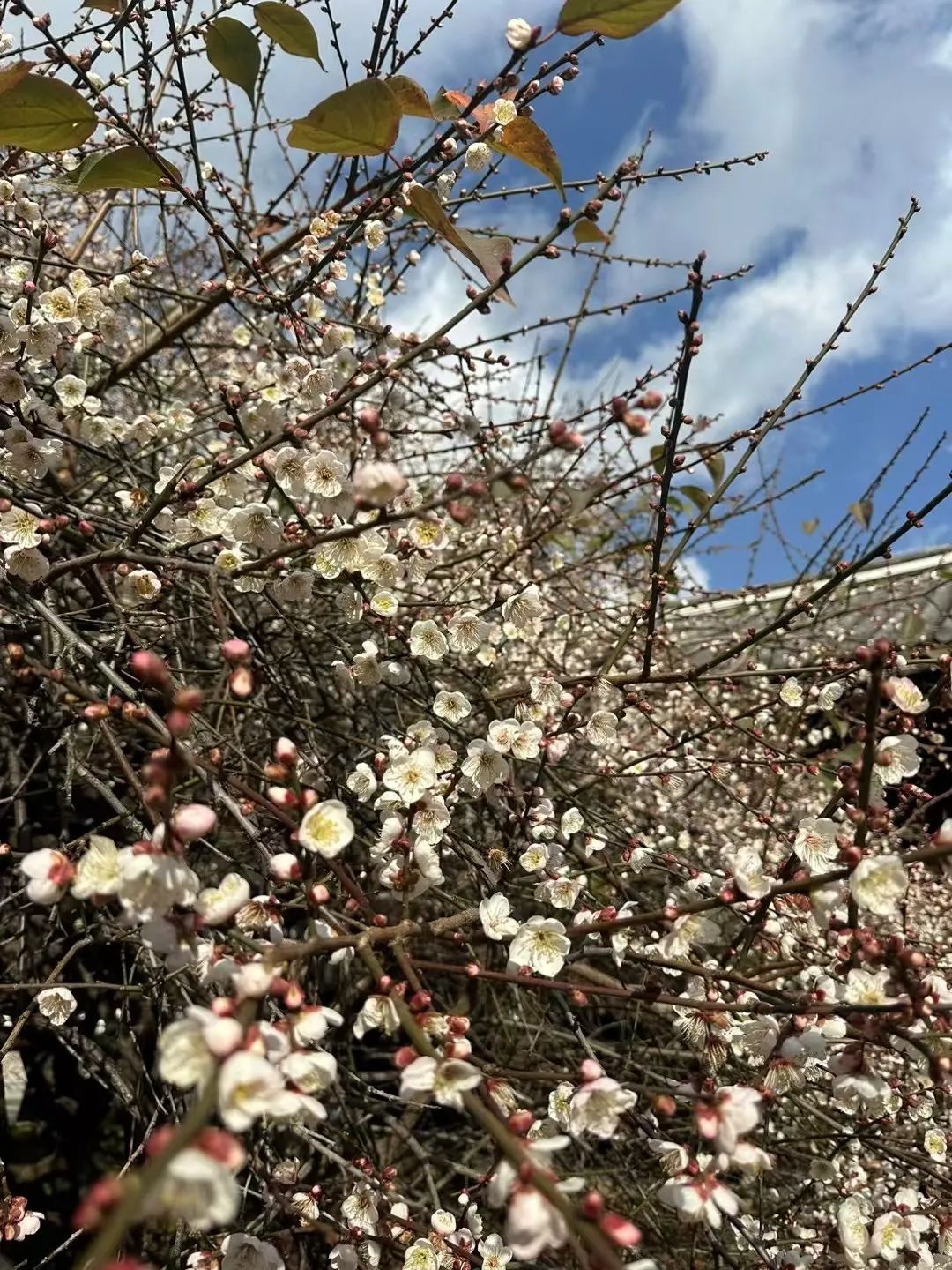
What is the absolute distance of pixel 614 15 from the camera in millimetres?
1545

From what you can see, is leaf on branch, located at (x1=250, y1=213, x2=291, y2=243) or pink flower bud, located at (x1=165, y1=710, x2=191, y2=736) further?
leaf on branch, located at (x1=250, y1=213, x2=291, y2=243)

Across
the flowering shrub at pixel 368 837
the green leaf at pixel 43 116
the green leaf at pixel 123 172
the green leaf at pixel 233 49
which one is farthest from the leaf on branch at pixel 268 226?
the green leaf at pixel 43 116

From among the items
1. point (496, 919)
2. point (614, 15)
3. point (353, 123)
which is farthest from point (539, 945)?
point (614, 15)

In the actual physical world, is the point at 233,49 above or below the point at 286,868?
above

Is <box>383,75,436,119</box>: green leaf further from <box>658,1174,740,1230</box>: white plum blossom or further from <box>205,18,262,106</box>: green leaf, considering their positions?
<box>658,1174,740,1230</box>: white plum blossom

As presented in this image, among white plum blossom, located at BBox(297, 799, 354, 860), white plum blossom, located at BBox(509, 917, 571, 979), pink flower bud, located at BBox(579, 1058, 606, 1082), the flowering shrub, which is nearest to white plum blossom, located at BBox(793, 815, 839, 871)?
the flowering shrub

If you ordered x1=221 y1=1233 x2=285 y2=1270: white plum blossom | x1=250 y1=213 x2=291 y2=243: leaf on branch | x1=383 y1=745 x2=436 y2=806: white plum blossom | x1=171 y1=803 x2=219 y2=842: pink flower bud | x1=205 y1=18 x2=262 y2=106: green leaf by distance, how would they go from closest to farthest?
x1=171 y1=803 x2=219 y2=842: pink flower bud
x1=221 y1=1233 x2=285 y2=1270: white plum blossom
x1=383 y1=745 x2=436 y2=806: white plum blossom
x1=205 y1=18 x2=262 y2=106: green leaf
x1=250 y1=213 x2=291 y2=243: leaf on branch

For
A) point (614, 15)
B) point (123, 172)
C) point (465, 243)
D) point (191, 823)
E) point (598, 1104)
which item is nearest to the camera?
point (191, 823)

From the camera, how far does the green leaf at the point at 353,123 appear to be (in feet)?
5.02

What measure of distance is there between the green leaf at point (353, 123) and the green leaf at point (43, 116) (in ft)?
1.49

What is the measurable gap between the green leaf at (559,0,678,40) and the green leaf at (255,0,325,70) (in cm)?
60

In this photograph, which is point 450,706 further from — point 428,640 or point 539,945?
point 539,945

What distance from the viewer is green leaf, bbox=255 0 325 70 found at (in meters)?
1.81

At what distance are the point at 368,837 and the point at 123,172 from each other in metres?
2.06
